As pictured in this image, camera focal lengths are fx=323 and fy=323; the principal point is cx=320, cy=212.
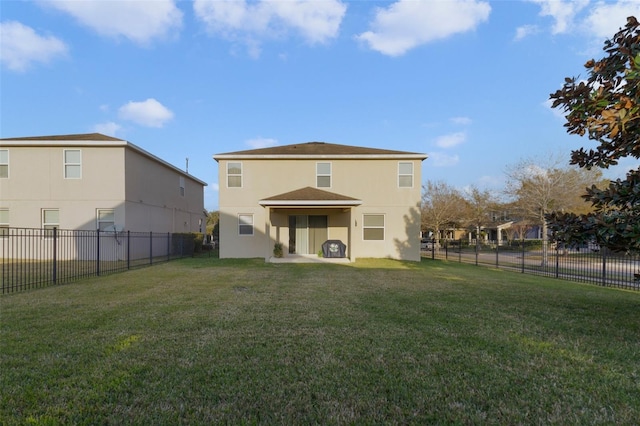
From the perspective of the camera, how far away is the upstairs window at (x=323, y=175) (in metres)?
16.8

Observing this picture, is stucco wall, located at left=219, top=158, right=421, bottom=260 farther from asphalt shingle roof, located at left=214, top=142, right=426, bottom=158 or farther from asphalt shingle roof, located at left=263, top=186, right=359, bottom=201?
asphalt shingle roof, located at left=263, top=186, right=359, bottom=201

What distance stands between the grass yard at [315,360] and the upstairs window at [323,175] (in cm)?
1025

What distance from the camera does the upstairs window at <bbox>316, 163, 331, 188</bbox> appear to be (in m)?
16.8

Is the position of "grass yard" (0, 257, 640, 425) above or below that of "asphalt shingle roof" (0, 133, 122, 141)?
below

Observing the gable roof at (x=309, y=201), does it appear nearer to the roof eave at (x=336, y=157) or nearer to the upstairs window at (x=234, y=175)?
the roof eave at (x=336, y=157)

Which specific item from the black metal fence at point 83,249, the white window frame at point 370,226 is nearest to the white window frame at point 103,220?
the black metal fence at point 83,249

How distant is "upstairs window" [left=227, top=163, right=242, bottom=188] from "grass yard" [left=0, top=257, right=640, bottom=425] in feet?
32.7

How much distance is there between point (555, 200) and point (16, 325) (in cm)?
2339

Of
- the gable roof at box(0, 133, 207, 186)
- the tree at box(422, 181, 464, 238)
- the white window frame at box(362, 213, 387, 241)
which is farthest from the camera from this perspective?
the tree at box(422, 181, 464, 238)

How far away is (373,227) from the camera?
55.0 feet

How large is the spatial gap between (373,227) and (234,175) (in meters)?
7.62

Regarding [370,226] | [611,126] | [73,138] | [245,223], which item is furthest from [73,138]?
[611,126]

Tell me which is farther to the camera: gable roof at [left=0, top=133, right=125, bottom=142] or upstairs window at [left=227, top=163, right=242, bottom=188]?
upstairs window at [left=227, top=163, right=242, bottom=188]

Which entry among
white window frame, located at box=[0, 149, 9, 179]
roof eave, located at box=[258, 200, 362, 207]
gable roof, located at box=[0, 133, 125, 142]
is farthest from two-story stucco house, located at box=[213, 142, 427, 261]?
white window frame, located at box=[0, 149, 9, 179]
